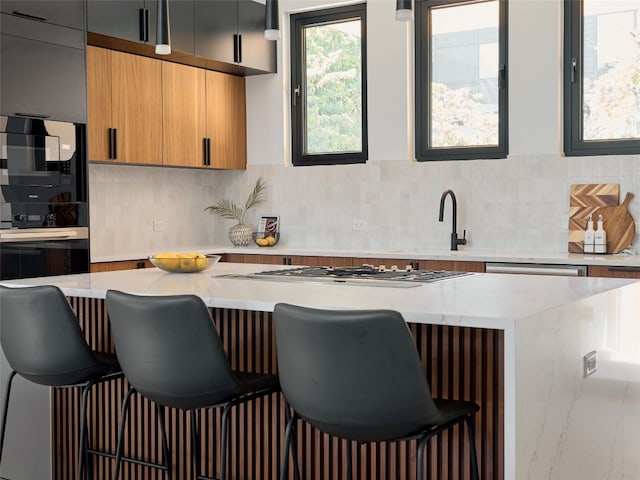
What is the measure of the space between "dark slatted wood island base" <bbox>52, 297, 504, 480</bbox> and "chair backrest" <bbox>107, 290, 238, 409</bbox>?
0.50 meters

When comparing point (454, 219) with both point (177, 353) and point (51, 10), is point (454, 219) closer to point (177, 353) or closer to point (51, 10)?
point (51, 10)

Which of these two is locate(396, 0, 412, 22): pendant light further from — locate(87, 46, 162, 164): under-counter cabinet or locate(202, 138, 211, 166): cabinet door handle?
locate(202, 138, 211, 166): cabinet door handle

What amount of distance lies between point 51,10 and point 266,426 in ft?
9.99

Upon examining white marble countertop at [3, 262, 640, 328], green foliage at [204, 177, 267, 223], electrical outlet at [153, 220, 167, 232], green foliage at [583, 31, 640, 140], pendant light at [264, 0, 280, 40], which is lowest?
white marble countertop at [3, 262, 640, 328]

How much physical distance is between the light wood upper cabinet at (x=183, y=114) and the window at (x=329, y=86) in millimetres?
774

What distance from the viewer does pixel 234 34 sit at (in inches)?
241

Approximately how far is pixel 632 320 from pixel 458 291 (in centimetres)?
78

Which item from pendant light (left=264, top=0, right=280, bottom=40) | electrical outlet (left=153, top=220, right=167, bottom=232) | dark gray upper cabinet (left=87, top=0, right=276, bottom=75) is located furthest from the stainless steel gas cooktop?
electrical outlet (left=153, top=220, right=167, bottom=232)

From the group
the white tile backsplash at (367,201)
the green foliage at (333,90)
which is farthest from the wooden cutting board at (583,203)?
the green foliage at (333,90)

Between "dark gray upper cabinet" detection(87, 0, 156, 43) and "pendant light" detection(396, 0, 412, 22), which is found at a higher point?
"dark gray upper cabinet" detection(87, 0, 156, 43)

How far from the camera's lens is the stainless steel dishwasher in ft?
15.4

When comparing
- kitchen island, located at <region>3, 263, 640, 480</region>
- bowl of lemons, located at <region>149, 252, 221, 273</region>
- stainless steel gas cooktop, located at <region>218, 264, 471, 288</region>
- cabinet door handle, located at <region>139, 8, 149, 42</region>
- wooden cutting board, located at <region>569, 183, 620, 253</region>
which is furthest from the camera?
cabinet door handle, located at <region>139, 8, 149, 42</region>

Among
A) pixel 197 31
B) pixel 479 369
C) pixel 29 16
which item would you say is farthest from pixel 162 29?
pixel 479 369

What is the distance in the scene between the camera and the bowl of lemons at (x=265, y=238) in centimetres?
630
